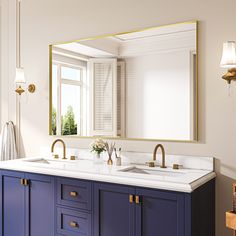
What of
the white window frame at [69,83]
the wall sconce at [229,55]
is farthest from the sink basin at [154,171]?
the wall sconce at [229,55]

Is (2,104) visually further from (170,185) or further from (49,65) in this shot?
(170,185)

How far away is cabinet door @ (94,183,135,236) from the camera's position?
7.98 feet

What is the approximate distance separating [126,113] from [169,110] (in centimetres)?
43

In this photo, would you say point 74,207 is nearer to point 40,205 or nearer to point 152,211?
point 40,205

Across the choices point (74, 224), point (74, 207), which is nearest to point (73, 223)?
point (74, 224)

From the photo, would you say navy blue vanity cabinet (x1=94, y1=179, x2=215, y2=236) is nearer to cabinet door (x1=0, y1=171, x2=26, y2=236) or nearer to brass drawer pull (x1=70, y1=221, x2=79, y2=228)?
brass drawer pull (x1=70, y1=221, x2=79, y2=228)

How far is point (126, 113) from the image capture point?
3131mm

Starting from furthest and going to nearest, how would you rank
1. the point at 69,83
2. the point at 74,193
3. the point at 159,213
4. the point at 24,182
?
1. the point at 69,83
2. the point at 24,182
3. the point at 74,193
4. the point at 159,213

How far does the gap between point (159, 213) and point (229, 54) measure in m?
1.27

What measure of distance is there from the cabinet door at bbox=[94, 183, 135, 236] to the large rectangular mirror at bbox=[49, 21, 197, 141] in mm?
707

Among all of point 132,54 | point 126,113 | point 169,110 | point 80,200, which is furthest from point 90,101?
point 80,200

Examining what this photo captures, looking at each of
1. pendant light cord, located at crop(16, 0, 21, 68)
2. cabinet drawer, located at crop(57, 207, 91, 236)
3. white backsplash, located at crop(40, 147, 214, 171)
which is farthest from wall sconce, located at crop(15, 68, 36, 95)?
cabinet drawer, located at crop(57, 207, 91, 236)

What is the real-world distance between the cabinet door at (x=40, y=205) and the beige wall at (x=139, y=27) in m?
0.69

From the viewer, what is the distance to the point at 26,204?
3.01 m
